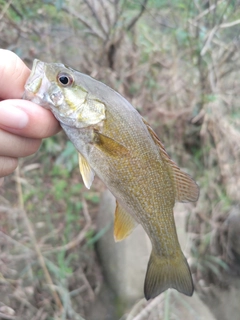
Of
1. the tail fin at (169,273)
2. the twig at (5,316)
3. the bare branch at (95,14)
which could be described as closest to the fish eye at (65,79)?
the tail fin at (169,273)

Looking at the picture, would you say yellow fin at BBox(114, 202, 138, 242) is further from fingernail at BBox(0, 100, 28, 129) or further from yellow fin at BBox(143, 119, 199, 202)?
fingernail at BBox(0, 100, 28, 129)

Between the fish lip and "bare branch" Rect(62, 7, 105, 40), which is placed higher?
the fish lip

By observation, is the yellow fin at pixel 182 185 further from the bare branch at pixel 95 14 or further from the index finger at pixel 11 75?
the bare branch at pixel 95 14

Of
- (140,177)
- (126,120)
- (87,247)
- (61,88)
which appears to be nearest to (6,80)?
(61,88)

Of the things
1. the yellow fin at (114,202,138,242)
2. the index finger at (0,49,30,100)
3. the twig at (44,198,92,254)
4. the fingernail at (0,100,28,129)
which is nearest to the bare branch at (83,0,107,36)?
the twig at (44,198,92,254)

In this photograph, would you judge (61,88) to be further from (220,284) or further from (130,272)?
(220,284)

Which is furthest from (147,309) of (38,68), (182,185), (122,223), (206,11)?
(206,11)

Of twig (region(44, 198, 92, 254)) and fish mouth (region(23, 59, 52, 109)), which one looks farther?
twig (region(44, 198, 92, 254))
